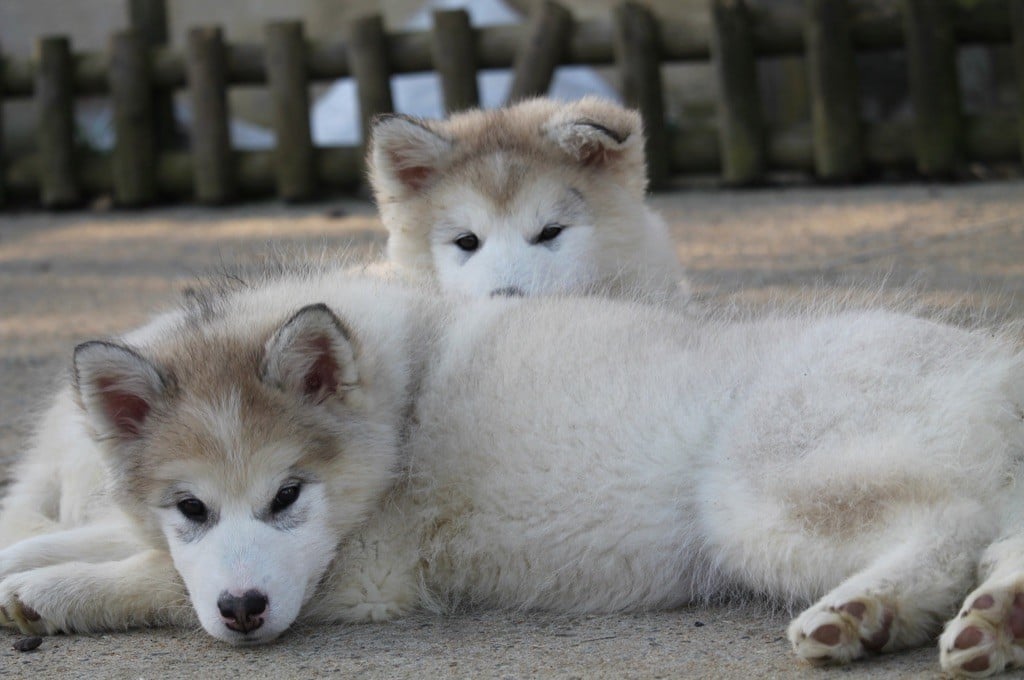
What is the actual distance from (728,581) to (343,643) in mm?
890

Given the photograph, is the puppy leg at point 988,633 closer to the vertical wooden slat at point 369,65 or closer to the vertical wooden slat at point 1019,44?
the vertical wooden slat at point 1019,44

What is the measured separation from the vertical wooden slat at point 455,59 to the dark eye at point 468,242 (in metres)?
4.77

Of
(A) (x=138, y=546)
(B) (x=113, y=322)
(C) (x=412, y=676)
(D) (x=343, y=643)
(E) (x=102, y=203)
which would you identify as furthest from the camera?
(E) (x=102, y=203)

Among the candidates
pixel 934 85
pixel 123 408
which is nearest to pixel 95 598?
pixel 123 408

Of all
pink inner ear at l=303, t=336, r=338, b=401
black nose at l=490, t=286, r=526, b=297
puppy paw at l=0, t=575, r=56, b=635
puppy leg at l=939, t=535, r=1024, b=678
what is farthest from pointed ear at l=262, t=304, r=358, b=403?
puppy leg at l=939, t=535, r=1024, b=678

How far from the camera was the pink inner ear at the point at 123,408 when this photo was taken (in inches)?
119

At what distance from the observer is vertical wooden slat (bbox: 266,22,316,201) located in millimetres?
9797

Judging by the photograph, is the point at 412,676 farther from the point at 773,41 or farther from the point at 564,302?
the point at 773,41

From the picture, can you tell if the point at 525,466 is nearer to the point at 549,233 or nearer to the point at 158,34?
the point at 549,233

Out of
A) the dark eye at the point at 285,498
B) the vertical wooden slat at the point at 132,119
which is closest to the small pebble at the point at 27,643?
the dark eye at the point at 285,498

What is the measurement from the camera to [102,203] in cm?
1053

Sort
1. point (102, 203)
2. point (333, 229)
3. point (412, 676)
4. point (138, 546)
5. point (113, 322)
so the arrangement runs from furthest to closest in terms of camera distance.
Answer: point (102, 203) < point (333, 229) < point (113, 322) < point (138, 546) < point (412, 676)

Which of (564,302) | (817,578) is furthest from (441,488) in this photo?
(817,578)

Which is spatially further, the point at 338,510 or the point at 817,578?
the point at 338,510
